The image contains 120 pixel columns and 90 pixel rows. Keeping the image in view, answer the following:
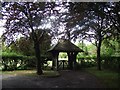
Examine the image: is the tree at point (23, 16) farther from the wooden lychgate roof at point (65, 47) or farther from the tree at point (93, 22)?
the wooden lychgate roof at point (65, 47)

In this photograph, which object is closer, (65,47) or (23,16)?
(23,16)

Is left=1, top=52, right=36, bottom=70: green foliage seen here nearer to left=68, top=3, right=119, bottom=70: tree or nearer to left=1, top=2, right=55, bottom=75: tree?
left=1, top=2, right=55, bottom=75: tree

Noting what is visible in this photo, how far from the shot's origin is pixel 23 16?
11016 millimetres

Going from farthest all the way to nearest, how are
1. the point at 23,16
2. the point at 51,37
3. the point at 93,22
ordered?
the point at 93,22, the point at 51,37, the point at 23,16

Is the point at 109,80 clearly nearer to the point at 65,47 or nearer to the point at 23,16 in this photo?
the point at 65,47

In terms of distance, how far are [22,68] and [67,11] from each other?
5739 mm

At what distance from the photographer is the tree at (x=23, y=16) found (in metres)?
10.5

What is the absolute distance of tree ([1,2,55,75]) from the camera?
A: 1053 centimetres

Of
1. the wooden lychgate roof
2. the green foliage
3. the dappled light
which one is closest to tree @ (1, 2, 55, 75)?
the dappled light

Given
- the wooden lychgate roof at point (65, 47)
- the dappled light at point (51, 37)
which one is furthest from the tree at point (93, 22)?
the wooden lychgate roof at point (65, 47)

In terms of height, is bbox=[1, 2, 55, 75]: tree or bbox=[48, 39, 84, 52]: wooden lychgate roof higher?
bbox=[1, 2, 55, 75]: tree

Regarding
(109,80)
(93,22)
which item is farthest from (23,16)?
(109,80)

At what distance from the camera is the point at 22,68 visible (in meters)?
13.2

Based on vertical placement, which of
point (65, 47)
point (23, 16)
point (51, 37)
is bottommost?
point (65, 47)
